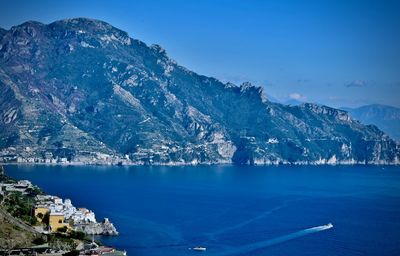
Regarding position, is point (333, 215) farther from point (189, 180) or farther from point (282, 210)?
point (189, 180)

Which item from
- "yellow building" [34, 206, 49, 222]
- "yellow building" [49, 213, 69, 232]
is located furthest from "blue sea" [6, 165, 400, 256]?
"yellow building" [34, 206, 49, 222]

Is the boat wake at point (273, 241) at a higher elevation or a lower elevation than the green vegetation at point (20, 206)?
lower

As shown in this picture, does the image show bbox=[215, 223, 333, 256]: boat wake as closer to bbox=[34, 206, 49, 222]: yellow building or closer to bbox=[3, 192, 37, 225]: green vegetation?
bbox=[34, 206, 49, 222]: yellow building

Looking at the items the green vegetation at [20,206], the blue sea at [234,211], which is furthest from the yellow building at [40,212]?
the blue sea at [234,211]

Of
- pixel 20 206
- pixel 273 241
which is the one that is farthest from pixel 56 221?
pixel 273 241

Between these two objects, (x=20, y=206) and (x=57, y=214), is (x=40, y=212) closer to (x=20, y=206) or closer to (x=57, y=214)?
(x=20, y=206)

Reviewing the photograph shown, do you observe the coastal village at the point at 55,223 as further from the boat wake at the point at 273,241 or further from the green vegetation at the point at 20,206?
the boat wake at the point at 273,241
